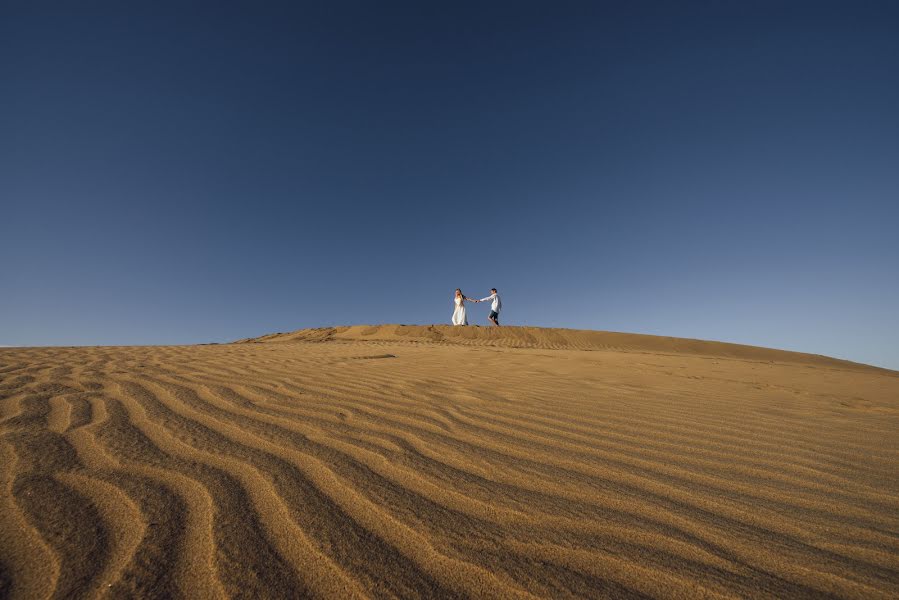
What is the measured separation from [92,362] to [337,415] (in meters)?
4.64

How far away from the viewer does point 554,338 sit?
15172mm

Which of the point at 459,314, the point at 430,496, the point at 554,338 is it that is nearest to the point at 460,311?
the point at 459,314

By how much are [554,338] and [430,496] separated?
Result: 1417 cm

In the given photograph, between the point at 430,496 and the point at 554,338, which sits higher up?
the point at 554,338

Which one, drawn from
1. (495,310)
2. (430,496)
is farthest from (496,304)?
(430,496)

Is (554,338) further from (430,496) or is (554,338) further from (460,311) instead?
(430,496)

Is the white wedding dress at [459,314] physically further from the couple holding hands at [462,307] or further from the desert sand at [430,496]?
the desert sand at [430,496]

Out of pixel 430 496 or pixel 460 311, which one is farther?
pixel 460 311

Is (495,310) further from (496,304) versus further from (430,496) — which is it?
(430,496)

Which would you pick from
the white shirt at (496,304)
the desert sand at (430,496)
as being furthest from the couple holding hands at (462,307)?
the desert sand at (430,496)

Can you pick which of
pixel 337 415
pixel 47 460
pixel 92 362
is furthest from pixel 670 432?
pixel 92 362

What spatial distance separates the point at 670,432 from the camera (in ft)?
8.77

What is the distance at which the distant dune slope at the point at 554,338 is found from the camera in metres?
13.9

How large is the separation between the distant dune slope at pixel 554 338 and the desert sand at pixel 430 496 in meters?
10.5
